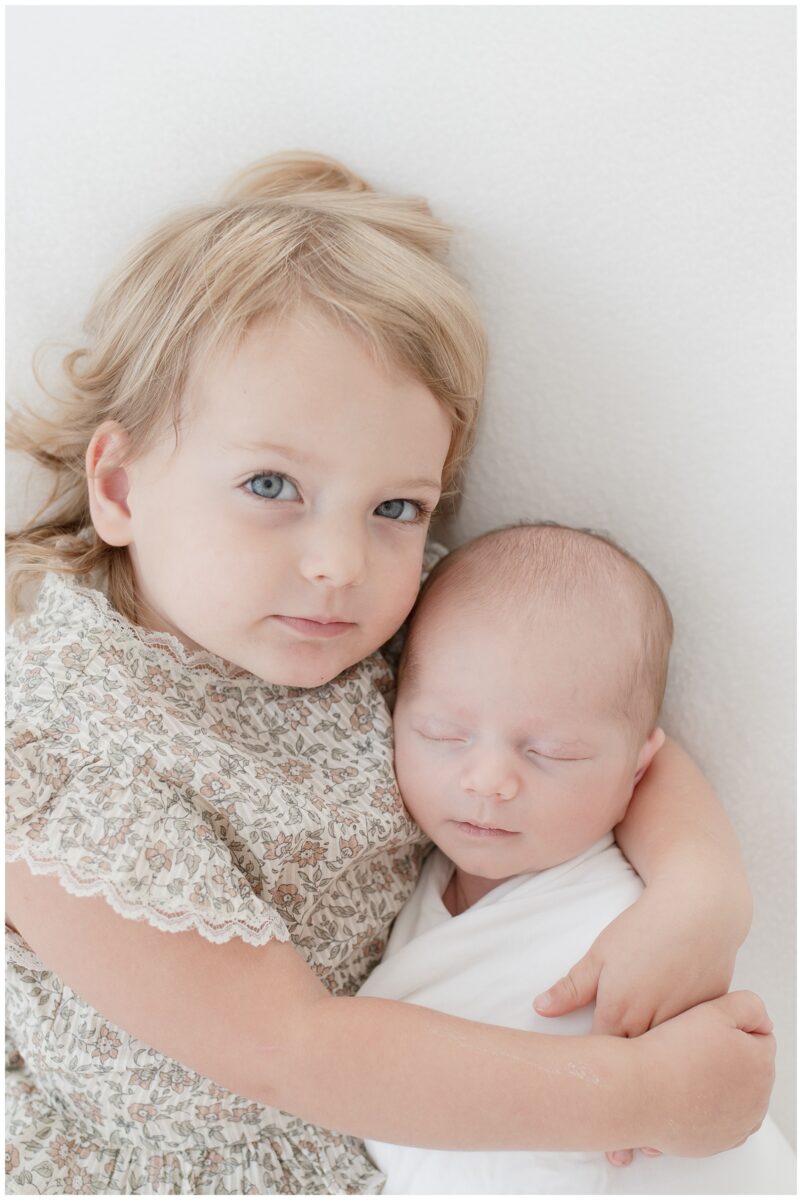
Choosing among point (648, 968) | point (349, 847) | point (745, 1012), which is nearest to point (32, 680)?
point (349, 847)

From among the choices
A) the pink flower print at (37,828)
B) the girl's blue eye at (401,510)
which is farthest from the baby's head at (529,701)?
the pink flower print at (37,828)

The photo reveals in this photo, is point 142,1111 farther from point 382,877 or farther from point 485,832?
point 485,832

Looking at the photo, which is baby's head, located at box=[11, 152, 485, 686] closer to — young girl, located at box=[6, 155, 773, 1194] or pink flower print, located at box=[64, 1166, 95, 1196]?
young girl, located at box=[6, 155, 773, 1194]

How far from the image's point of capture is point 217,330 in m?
1.14

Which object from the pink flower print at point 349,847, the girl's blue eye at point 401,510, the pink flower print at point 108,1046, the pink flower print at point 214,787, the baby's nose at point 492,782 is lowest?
the pink flower print at point 108,1046

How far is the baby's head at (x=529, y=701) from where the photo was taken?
122cm

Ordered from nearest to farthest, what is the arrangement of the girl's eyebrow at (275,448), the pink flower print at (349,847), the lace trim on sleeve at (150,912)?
the lace trim on sleeve at (150,912)
the girl's eyebrow at (275,448)
the pink flower print at (349,847)

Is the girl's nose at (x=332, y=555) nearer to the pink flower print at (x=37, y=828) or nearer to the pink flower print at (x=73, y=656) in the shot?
the pink flower print at (x=73, y=656)

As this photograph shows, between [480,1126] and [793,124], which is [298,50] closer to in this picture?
[793,124]

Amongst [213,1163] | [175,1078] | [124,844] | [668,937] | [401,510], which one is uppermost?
[401,510]

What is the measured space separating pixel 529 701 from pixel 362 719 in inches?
8.4

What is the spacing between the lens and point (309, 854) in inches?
47.1

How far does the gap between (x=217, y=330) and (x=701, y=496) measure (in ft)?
2.07

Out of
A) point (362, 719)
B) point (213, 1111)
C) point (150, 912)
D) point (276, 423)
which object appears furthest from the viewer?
point (362, 719)
